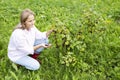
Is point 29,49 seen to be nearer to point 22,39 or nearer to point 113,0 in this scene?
point 22,39

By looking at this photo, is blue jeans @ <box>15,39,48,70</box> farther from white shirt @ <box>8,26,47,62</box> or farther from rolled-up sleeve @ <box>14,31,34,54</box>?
rolled-up sleeve @ <box>14,31,34,54</box>

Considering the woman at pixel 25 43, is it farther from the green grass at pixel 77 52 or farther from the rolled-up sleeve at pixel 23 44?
the green grass at pixel 77 52

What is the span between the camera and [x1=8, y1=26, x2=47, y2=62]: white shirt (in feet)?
15.9

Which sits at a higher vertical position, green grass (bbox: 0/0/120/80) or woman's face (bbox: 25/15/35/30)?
woman's face (bbox: 25/15/35/30)

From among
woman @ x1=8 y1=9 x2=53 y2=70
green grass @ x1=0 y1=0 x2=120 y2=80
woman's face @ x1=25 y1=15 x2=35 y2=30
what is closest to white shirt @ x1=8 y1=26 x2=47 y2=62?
woman @ x1=8 y1=9 x2=53 y2=70

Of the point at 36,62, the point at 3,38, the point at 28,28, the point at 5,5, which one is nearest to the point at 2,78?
the point at 36,62

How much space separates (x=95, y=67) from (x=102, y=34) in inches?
39.4

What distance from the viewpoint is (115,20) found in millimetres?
6980

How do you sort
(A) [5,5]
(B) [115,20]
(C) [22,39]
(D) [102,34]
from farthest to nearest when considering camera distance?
(A) [5,5], (B) [115,20], (D) [102,34], (C) [22,39]

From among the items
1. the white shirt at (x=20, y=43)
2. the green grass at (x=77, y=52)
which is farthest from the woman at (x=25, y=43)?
the green grass at (x=77, y=52)

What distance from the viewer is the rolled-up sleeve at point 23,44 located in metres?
4.82

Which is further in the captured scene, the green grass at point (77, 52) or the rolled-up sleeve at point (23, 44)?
the green grass at point (77, 52)

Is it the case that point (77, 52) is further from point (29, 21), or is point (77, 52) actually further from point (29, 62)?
point (29, 21)

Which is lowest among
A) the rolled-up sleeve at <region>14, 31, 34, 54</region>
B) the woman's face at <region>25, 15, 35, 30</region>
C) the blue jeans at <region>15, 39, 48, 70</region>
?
the blue jeans at <region>15, 39, 48, 70</region>
